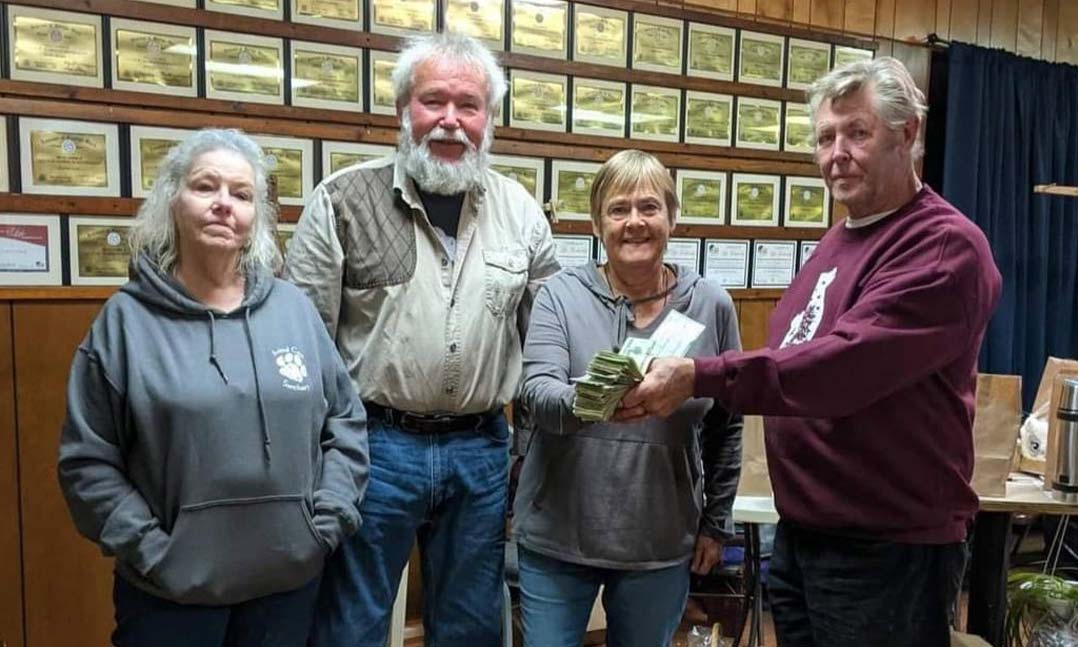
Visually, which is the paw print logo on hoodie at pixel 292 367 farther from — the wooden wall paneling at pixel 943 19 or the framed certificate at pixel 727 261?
the wooden wall paneling at pixel 943 19

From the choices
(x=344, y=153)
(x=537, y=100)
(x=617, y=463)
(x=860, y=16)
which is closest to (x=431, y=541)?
(x=617, y=463)

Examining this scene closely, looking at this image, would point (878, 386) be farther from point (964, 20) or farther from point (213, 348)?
point (964, 20)

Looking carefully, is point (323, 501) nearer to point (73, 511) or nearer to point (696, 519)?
point (73, 511)

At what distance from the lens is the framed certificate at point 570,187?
3225 mm

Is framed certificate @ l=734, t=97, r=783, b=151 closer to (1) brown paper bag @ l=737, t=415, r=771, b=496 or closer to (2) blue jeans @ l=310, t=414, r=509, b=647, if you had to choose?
(1) brown paper bag @ l=737, t=415, r=771, b=496

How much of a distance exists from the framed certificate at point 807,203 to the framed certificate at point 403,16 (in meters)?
1.76

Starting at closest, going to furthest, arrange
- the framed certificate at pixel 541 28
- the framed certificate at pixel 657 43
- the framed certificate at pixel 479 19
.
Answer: the framed certificate at pixel 479 19, the framed certificate at pixel 541 28, the framed certificate at pixel 657 43

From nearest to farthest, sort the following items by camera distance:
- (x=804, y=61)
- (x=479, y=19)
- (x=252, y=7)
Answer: (x=252, y=7) < (x=479, y=19) < (x=804, y=61)

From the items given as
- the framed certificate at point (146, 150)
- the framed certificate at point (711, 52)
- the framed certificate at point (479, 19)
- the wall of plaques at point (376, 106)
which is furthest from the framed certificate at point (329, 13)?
the framed certificate at point (711, 52)

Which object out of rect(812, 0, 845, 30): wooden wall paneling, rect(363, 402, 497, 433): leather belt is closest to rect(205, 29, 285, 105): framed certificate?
rect(363, 402, 497, 433): leather belt

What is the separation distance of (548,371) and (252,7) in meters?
1.79

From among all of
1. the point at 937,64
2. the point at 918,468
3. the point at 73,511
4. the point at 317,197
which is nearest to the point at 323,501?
the point at 73,511

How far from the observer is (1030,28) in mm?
4215

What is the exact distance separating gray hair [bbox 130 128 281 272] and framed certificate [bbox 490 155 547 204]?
59.9 inches
